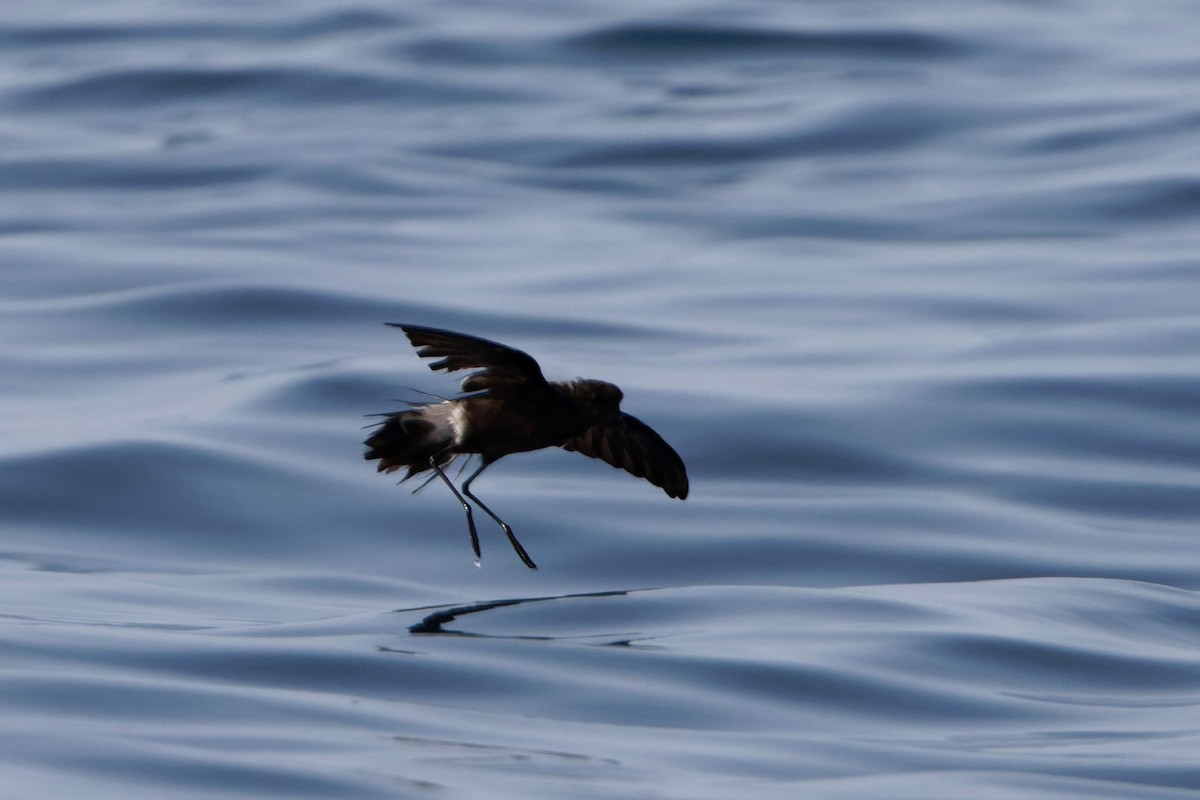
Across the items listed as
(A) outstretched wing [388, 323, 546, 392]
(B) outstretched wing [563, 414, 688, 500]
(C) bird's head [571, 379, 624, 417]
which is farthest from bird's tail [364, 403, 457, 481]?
(B) outstretched wing [563, 414, 688, 500]

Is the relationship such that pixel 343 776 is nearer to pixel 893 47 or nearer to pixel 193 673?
pixel 193 673

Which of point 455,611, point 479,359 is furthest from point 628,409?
point 479,359

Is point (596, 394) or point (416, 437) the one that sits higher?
point (596, 394)

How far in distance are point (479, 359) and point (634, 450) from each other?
3.17 ft

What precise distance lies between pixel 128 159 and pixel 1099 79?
1211 cm

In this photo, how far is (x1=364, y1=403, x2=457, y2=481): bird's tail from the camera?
6254mm

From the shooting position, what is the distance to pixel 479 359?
19.5ft

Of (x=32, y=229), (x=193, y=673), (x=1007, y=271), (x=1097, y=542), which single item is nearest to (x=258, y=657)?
(x=193, y=673)

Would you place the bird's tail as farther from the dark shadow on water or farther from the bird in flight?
the dark shadow on water

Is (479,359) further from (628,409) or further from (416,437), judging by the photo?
(628,409)

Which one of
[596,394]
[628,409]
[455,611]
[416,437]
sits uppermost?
[628,409]

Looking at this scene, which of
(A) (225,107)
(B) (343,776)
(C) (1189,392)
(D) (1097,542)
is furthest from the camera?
(A) (225,107)

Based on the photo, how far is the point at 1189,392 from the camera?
487 inches

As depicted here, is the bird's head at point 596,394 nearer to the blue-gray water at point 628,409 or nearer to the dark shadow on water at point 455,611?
the blue-gray water at point 628,409
